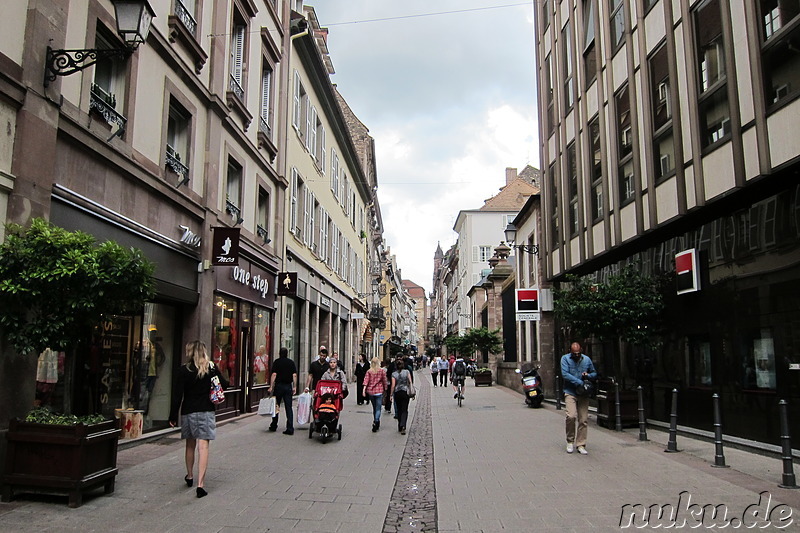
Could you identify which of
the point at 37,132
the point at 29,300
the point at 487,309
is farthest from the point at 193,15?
the point at 487,309

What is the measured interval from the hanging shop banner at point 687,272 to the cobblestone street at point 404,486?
2886 millimetres

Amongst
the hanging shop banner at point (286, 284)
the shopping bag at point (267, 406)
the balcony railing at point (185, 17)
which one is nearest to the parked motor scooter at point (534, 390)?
the hanging shop banner at point (286, 284)

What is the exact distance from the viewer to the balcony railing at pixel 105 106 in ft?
30.2

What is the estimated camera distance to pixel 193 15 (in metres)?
13.2

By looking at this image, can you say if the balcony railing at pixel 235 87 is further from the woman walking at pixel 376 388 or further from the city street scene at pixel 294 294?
the woman walking at pixel 376 388

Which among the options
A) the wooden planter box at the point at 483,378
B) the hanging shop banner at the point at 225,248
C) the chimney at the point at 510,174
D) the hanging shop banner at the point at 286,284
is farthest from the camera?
the chimney at the point at 510,174

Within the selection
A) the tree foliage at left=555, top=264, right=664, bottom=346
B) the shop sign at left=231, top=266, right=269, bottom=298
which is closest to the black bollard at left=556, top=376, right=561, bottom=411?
the tree foliage at left=555, top=264, right=664, bottom=346

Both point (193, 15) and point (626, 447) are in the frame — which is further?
point (193, 15)

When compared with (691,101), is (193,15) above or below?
above

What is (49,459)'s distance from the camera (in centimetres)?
618

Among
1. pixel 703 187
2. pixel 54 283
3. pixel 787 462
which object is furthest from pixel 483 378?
pixel 54 283

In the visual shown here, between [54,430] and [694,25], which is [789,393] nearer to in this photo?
[694,25]

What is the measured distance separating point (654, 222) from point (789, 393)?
4750 mm

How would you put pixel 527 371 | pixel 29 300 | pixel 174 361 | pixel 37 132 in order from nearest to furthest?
pixel 29 300 < pixel 37 132 < pixel 174 361 < pixel 527 371
